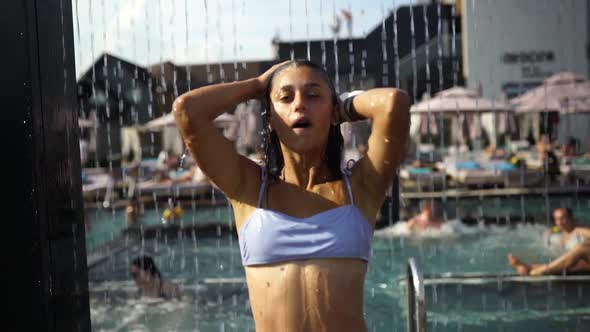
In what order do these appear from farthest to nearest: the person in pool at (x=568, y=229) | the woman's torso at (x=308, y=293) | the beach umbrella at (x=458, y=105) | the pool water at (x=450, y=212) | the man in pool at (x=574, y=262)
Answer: the beach umbrella at (x=458, y=105) → the pool water at (x=450, y=212) → the person in pool at (x=568, y=229) → the man in pool at (x=574, y=262) → the woman's torso at (x=308, y=293)

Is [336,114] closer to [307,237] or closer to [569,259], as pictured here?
[307,237]

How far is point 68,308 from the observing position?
9.02 ft

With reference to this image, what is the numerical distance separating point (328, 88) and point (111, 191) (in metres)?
13.1

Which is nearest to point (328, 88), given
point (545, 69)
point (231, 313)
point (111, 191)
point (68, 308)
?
point (68, 308)

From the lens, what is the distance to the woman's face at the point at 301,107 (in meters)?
2.05

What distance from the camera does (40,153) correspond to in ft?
8.61

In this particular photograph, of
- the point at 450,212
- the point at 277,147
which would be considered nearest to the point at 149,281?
the point at 277,147

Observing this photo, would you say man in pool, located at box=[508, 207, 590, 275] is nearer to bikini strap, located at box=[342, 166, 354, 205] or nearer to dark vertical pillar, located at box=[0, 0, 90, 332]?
bikini strap, located at box=[342, 166, 354, 205]

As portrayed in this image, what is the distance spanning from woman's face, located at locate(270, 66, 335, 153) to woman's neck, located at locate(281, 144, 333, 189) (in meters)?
0.05

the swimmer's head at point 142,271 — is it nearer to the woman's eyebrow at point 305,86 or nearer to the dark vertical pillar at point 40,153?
the dark vertical pillar at point 40,153

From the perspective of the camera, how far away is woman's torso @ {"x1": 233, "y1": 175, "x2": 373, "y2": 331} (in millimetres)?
1985

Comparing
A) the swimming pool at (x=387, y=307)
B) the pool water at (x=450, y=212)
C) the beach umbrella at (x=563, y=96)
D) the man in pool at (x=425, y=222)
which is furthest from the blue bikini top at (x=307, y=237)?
the beach umbrella at (x=563, y=96)

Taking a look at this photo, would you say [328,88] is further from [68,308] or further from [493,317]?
[493,317]

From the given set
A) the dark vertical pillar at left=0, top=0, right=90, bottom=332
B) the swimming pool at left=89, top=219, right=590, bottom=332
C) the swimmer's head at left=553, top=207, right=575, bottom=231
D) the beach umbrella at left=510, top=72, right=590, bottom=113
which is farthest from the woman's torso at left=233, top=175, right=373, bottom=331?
the beach umbrella at left=510, top=72, right=590, bottom=113
